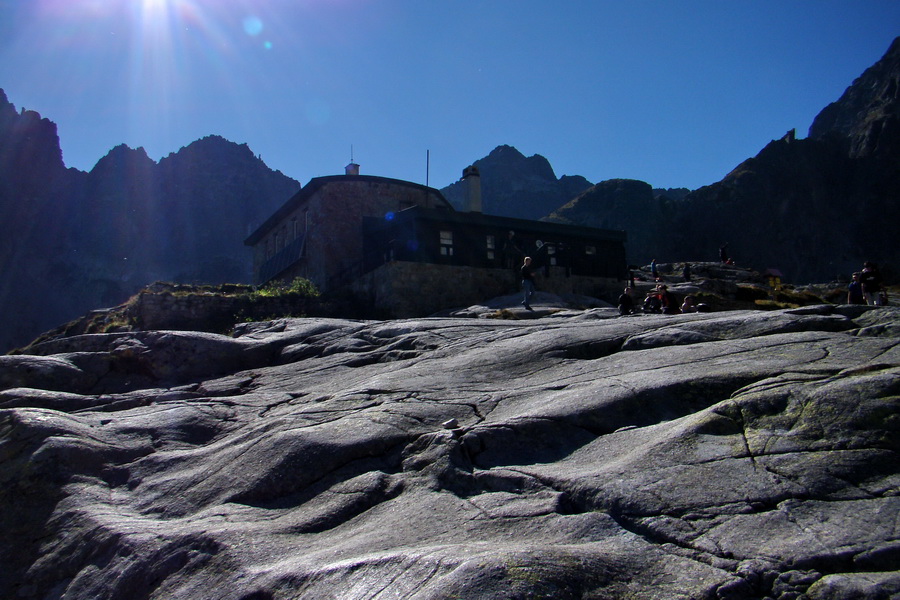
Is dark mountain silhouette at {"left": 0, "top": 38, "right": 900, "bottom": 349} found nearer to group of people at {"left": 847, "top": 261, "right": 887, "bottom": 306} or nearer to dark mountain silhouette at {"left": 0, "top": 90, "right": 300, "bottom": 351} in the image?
dark mountain silhouette at {"left": 0, "top": 90, "right": 300, "bottom": 351}

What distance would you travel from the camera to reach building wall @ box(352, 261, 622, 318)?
94.4 feet

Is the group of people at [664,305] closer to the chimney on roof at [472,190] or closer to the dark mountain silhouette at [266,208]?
the chimney on roof at [472,190]

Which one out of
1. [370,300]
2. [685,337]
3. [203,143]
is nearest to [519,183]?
[203,143]

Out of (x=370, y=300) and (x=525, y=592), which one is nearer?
(x=525, y=592)

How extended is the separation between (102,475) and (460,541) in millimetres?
6051

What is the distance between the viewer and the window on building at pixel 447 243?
103ft

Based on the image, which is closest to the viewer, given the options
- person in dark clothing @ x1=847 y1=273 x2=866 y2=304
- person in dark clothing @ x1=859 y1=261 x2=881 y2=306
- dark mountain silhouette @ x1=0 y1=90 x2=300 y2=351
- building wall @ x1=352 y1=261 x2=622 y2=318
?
person in dark clothing @ x1=859 y1=261 x2=881 y2=306

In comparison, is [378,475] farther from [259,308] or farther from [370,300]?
[370,300]

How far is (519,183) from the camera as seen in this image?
445 ft

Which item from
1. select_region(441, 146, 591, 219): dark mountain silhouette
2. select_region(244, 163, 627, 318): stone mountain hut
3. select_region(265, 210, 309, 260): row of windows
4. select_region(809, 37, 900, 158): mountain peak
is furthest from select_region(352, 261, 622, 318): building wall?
select_region(441, 146, 591, 219): dark mountain silhouette

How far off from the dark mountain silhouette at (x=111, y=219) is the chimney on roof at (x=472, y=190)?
241ft

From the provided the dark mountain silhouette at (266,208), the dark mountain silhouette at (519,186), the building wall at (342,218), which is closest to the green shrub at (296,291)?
the building wall at (342,218)

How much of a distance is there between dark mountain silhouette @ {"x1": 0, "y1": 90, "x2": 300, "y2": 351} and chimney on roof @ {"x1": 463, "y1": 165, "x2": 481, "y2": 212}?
73307mm

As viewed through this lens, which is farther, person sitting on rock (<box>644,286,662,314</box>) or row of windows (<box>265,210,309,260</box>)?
row of windows (<box>265,210,309,260</box>)
